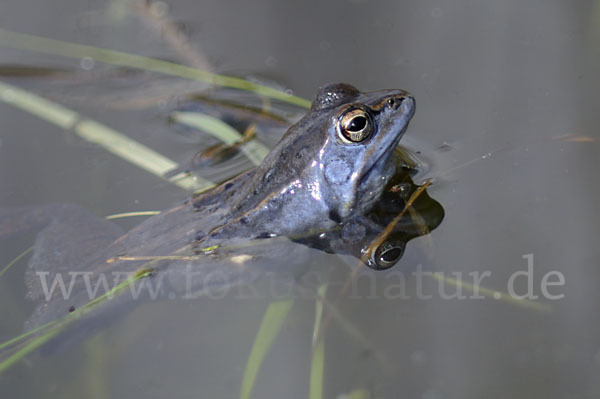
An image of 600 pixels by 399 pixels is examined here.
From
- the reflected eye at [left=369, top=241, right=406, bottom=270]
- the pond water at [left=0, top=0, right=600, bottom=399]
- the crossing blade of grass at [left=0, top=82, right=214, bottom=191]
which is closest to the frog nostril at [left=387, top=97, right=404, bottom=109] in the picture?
the pond water at [left=0, top=0, right=600, bottom=399]

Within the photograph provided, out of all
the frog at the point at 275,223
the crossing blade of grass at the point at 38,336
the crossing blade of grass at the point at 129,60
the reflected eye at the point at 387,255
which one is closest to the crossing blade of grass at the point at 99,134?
the frog at the point at 275,223

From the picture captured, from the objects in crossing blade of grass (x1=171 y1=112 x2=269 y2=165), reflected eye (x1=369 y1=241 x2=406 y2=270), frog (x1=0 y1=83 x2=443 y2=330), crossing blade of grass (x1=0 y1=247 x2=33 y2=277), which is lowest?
reflected eye (x1=369 y1=241 x2=406 y2=270)

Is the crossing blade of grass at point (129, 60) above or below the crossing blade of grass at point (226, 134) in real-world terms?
above

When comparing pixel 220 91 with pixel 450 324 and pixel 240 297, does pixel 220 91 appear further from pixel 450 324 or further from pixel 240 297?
pixel 450 324

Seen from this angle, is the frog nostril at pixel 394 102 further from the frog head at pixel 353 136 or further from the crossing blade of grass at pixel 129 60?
the crossing blade of grass at pixel 129 60

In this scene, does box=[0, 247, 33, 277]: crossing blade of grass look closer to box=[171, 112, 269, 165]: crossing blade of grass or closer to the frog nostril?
box=[171, 112, 269, 165]: crossing blade of grass

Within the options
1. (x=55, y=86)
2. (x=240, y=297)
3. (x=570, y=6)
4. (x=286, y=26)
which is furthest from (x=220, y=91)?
(x=570, y=6)
